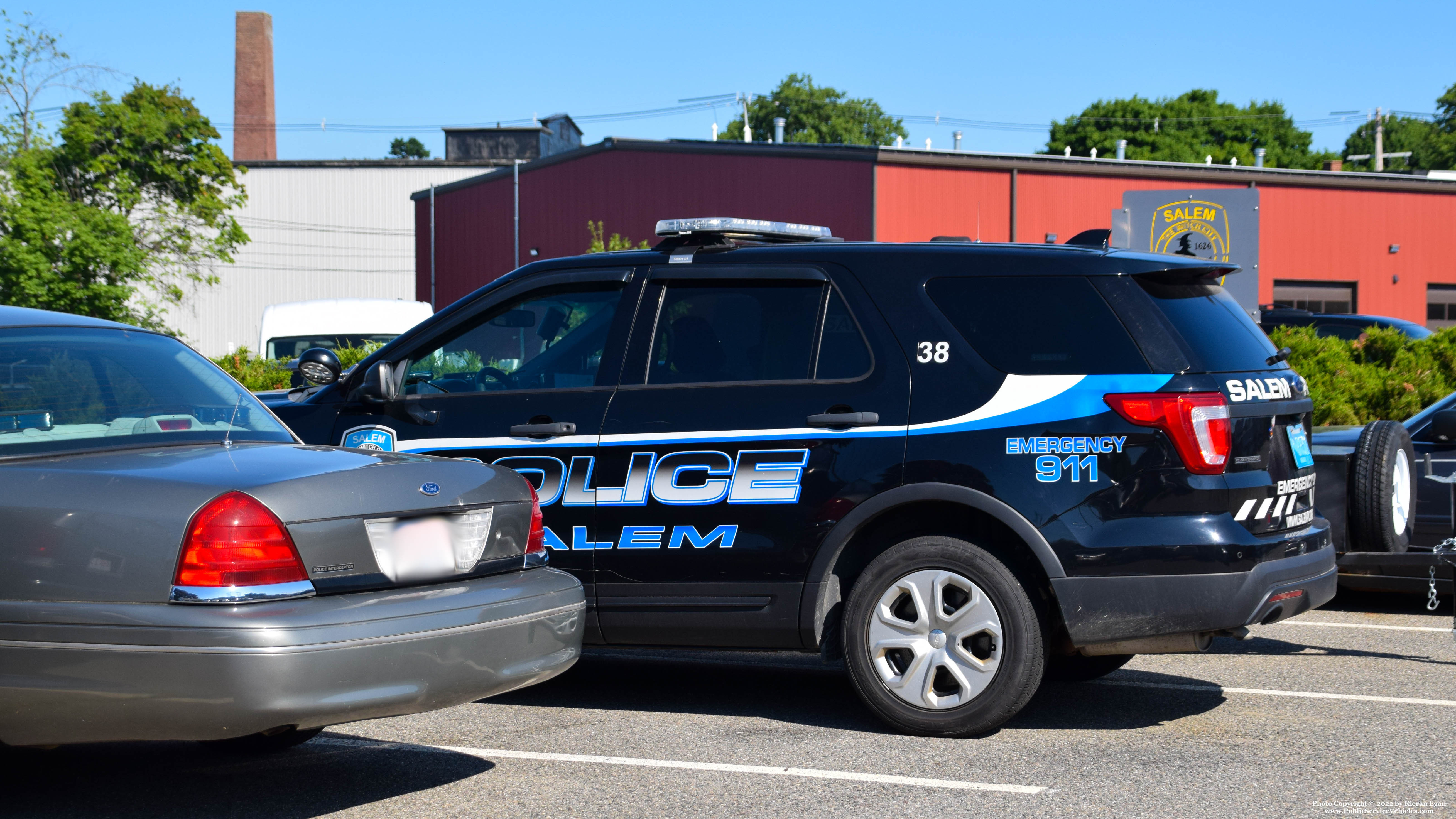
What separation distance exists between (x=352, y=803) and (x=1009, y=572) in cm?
250

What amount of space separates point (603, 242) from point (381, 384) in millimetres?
28080

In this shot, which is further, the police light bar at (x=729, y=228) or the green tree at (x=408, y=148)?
the green tree at (x=408, y=148)

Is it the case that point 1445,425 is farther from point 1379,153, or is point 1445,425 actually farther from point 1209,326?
point 1379,153

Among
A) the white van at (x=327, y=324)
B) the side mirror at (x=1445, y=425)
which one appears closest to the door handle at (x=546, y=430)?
the side mirror at (x=1445, y=425)

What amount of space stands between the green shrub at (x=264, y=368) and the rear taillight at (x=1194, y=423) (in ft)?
44.5

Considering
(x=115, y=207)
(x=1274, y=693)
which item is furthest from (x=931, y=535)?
(x=115, y=207)

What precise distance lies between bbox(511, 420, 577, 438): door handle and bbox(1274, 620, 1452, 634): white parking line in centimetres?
441

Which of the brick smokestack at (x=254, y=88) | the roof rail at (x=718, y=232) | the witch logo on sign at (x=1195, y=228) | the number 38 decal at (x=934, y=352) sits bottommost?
the number 38 decal at (x=934, y=352)

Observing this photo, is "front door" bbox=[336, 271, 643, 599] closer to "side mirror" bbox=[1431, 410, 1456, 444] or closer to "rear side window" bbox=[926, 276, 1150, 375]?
"rear side window" bbox=[926, 276, 1150, 375]

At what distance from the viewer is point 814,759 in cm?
509

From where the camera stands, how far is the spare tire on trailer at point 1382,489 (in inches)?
261

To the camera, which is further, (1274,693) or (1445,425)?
(1445,425)

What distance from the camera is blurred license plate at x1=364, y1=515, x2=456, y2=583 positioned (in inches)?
163

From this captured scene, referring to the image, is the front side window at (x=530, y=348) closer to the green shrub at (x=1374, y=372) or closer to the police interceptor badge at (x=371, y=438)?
the police interceptor badge at (x=371, y=438)
